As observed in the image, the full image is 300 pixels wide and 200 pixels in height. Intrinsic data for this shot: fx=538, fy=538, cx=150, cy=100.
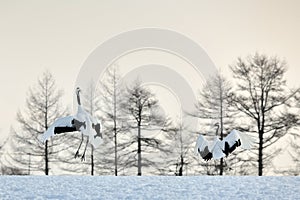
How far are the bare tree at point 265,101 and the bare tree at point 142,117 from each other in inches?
148

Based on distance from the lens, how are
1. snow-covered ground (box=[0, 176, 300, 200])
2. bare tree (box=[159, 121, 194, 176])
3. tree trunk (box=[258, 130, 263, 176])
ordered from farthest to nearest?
1. bare tree (box=[159, 121, 194, 176])
2. tree trunk (box=[258, 130, 263, 176])
3. snow-covered ground (box=[0, 176, 300, 200])

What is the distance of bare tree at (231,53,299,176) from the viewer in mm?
23391

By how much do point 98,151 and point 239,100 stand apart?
690cm

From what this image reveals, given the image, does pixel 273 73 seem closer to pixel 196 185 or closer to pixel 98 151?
pixel 98 151

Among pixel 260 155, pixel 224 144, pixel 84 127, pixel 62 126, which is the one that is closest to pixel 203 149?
pixel 224 144

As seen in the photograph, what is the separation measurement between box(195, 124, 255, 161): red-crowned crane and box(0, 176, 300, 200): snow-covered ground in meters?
3.49

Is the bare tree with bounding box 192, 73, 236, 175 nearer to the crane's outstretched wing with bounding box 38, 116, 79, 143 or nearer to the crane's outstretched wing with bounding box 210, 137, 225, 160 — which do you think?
the crane's outstretched wing with bounding box 210, 137, 225, 160

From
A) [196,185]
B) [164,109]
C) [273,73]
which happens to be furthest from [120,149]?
[196,185]

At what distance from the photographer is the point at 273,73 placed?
24328 mm

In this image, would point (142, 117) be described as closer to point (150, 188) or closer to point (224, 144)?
point (224, 144)

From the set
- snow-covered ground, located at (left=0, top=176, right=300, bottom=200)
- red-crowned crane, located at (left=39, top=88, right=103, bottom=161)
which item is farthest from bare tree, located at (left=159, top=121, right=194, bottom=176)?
snow-covered ground, located at (left=0, top=176, right=300, bottom=200)

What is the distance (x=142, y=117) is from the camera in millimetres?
24453

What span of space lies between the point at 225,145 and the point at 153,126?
16.7 feet

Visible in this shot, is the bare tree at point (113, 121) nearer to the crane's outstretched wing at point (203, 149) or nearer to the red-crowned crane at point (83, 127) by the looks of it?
the crane's outstretched wing at point (203, 149)
